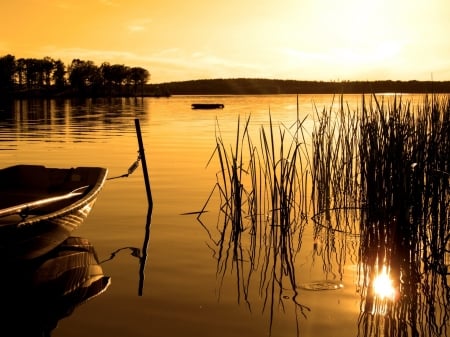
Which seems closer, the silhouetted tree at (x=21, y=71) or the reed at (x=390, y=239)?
the reed at (x=390, y=239)

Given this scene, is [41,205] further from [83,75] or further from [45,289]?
[83,75]

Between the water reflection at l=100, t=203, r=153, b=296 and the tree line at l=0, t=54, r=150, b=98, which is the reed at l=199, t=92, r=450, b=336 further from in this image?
the tree line at l=0, t=54, r=150, b=98

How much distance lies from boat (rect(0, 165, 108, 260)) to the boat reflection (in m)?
0.26

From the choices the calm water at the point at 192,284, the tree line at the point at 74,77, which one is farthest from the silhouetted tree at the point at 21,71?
the calm water at the point at 192,284

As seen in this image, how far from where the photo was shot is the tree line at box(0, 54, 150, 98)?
14110 centimetres

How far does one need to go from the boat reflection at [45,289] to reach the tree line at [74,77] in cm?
13065

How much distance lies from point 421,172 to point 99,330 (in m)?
4.41

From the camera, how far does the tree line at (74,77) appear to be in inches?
5555

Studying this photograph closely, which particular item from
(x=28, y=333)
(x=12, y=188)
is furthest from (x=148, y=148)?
(x=28, y=333)

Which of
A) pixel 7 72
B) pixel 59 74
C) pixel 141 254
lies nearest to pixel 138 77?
pixel 59 74

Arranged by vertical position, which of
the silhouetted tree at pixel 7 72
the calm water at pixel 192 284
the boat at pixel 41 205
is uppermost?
the silhouetted tree at pixel 7 72

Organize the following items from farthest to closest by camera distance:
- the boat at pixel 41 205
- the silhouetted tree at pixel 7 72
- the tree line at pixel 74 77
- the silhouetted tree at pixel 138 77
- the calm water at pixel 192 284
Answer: the silhouetted tree at pixel 138 77
the tree line at pixel 74 77
the silhouetted tree at pixel 7 72
the boat at pixel 41 205
the calm water at pixel 192 284

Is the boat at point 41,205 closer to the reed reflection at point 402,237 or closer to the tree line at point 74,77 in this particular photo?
the reed reflection at point 402,237

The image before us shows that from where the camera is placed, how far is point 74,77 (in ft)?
472
